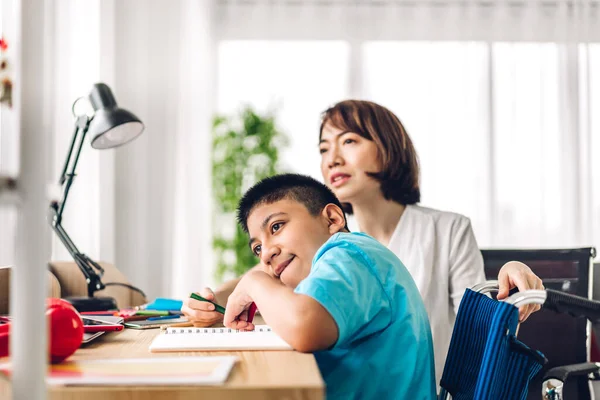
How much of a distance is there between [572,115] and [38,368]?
4.43 meters

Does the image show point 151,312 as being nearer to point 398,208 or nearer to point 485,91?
point 398,208

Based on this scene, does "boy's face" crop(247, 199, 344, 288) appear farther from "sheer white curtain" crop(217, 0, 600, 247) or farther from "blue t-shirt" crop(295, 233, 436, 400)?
"sheer white curtain" crop(217, 0, 600, 247)

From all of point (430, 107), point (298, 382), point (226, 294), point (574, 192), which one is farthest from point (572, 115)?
point (298, 382)

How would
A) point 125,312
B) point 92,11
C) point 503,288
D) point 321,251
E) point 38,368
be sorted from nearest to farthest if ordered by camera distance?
point 38,368 < point 321,251 < point 503,288 < point 125,312 < point 92,11

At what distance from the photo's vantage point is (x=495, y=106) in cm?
442

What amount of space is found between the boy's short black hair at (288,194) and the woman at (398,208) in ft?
1.75

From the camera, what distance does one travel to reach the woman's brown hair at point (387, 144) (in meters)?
2.00

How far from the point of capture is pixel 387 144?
2.01m

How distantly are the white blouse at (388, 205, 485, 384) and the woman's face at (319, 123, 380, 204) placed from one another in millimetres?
162

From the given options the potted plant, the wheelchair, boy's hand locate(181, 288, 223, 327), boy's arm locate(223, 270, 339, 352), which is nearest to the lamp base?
boy's hand locate(181, 288, 223, 327)

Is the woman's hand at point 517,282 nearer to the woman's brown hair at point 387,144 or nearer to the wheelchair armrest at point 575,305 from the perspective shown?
the wheelchair armrest at point 575,305

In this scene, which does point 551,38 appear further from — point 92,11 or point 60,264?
point 60,264

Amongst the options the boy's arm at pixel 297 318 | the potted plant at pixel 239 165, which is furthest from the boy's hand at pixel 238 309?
the potted plant at pixel 239 165

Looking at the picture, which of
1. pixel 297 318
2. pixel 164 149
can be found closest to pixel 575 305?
pixel 297 318
